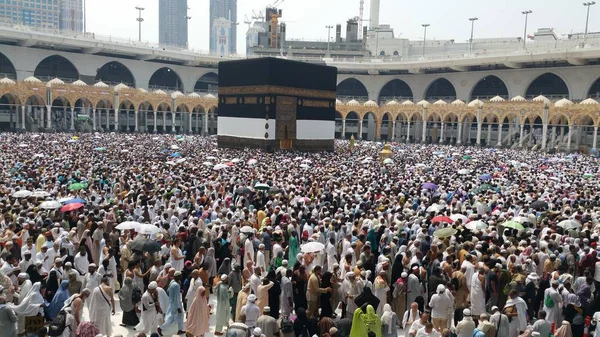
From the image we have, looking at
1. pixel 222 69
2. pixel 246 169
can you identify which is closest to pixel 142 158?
pixel 246 169

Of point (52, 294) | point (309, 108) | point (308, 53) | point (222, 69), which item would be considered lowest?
point (52, 294)

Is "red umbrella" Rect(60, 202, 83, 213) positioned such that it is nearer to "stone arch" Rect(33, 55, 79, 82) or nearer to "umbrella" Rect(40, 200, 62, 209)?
"umbrella" Rect(40, 200, 62, 209)

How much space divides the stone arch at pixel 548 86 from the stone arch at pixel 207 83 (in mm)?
30229

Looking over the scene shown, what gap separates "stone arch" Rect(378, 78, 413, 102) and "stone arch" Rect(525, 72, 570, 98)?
12.3 metres

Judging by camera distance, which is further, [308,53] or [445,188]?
[308,53]

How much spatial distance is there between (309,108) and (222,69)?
5748mm

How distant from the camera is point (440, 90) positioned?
5166 centimetres

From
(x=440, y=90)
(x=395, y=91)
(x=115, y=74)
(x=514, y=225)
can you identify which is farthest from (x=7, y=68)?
(x=514, y=225)

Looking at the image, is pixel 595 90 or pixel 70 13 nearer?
pixel 595 90

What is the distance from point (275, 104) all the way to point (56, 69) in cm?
2605

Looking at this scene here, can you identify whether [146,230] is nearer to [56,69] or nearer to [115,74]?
[56,69]

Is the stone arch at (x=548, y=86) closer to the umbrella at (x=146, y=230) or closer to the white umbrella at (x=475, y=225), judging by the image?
the white umbrella at (x=475, y=225)

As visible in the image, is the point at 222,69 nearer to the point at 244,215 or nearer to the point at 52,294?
the point at 244,215

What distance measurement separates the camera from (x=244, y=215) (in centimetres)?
1030
